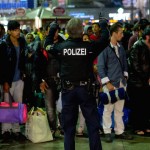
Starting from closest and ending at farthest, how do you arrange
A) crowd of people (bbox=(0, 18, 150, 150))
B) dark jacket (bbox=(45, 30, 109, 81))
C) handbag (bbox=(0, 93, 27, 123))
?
1. dark jacket (bbox=(45, 30, 109, 81))
2. handbag (bbox=(0, 93, 27, 123))
3. crowd of people (bbox=(0, 18, 150, 150))

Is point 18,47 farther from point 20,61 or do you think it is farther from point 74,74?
point 74,74

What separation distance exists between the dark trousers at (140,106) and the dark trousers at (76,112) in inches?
88.0

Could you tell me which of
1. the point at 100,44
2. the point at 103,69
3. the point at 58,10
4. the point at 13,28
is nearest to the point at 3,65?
the point at 13,28

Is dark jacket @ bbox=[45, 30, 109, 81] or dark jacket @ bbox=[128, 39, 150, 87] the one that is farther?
dark jacket @ bbox=[128, 39, 150, 87]

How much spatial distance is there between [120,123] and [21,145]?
1.66 metres

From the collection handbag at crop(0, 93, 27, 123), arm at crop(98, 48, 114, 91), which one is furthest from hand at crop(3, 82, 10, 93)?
arm at crop(98, 48, 114, 91)

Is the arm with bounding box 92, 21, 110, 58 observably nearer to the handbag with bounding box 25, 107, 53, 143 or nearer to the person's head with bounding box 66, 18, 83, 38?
the person's head with bounding box 66, 18, 83, 38

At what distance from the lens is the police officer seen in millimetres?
4910

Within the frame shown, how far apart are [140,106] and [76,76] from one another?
2641 millimetres

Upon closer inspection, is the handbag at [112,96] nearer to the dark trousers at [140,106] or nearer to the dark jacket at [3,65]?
the dark trousers at [140,106]

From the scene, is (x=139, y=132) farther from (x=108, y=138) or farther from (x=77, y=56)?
(x=77, y=56)

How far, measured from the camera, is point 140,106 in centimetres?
724

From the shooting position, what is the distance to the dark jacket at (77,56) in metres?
4.89

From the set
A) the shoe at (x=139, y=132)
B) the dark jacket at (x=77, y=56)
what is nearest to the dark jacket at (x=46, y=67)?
the dark jacket at (x=77, y=56)
